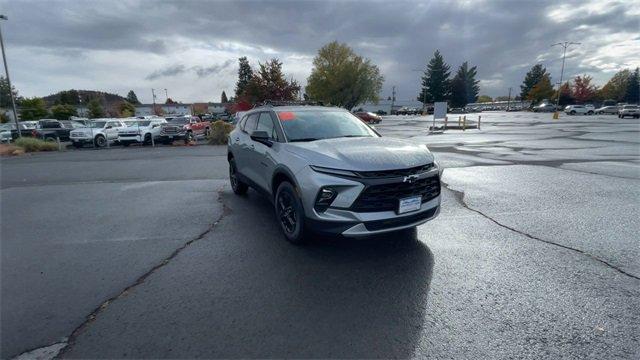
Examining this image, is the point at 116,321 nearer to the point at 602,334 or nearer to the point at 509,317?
the point at 509,317

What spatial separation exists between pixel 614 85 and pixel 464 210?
11899cm

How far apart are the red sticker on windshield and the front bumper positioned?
1479mm

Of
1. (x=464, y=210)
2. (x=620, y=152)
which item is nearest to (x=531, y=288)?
(x=464, y=210)

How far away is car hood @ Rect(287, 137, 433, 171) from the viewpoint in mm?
3641

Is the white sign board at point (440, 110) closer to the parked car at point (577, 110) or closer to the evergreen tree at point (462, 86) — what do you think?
the parked car at point (577, 110)

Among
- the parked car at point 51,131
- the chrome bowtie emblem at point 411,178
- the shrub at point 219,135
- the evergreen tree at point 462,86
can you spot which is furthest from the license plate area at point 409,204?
the evergreen tree at point 462,86

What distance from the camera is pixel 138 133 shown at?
70.7 ft

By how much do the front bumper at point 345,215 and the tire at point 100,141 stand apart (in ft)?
73.0

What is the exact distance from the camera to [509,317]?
2.85 meters

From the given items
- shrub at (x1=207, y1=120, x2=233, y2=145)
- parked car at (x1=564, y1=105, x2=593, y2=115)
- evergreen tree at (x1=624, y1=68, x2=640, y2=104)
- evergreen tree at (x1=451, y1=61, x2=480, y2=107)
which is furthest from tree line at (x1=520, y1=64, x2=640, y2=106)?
shrub at (x1=207, y1=120, x2=233, y2=145)

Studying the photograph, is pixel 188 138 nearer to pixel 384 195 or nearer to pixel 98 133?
pixel 98 133

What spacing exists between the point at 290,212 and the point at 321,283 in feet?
3.96

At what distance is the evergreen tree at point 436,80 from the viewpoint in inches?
3406

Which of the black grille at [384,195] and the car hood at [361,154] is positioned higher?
the car hood at [361,154]
